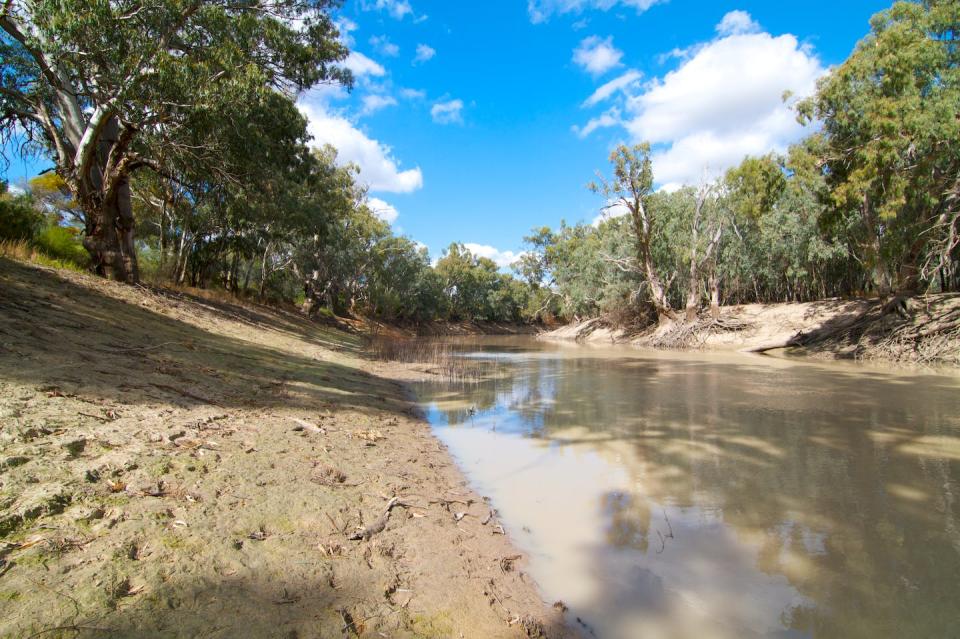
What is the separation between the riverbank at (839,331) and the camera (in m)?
14.6

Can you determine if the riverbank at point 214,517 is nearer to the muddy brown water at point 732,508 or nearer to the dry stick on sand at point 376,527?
the dry stick on sand at point 376,527

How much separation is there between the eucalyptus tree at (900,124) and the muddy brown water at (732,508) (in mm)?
8944

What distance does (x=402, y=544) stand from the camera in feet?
9.98

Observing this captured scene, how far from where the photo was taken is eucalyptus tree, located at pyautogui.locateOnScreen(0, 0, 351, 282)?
8.29m

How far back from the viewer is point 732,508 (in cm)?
390

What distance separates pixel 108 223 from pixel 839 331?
82.7ft

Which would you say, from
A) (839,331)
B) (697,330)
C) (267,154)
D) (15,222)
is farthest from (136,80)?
(697,330)

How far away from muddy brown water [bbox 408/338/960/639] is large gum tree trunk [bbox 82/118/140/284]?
9.94 metres

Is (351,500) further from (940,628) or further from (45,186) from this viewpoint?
(45,186)

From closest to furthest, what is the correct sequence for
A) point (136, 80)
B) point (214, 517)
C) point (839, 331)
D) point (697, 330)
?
1. point (214, 517)
2. point (136, 80)
3. point (839, 331)
4. point (697, 330)

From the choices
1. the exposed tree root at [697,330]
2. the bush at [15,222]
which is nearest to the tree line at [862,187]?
the exposed tree root at [697,330]

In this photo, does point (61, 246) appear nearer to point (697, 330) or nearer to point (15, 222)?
point (15, 222)

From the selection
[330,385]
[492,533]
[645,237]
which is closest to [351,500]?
[492,533]

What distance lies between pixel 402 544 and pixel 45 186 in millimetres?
38953
